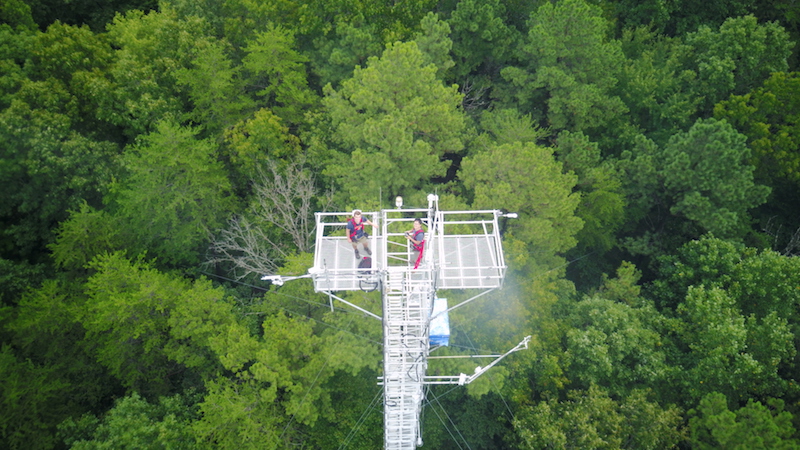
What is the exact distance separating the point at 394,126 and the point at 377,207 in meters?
3.80

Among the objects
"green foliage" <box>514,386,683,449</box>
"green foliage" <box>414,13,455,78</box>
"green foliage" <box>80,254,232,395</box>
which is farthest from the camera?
"green foliage" <box>414,13,455,78</box>

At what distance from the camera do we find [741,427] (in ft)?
65.0

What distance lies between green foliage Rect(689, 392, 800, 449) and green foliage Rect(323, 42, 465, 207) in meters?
15.4

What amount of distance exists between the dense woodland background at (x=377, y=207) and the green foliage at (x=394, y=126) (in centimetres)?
15

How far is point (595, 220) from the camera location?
2920 cm

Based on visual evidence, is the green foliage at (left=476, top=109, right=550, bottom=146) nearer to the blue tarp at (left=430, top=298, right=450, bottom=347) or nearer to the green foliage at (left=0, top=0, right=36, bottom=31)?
the blue tarp at (left=430, top=298, right=450, bottom=347)

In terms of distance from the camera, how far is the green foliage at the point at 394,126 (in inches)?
995

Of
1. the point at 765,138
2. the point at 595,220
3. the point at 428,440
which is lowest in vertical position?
the point at 428,440

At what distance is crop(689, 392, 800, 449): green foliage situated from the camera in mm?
19438

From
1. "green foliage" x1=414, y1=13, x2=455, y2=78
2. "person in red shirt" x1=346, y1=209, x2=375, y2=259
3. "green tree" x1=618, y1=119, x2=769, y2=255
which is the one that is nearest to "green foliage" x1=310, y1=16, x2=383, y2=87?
"green foliage" x1=414, y1=13, x2=455, y2=78

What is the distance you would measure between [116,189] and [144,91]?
19.7 feet

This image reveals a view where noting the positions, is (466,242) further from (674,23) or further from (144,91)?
(674,23)

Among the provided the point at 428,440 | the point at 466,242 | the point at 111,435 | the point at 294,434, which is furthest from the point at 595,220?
the point at 111,435

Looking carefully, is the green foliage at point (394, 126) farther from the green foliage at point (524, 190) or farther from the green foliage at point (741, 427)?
the green foliage at point (741, 427)
